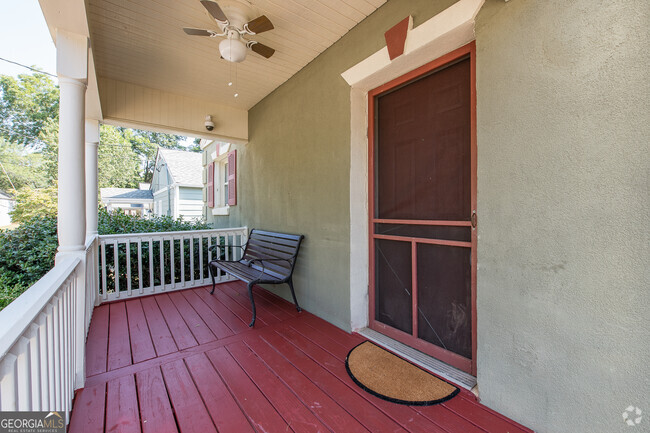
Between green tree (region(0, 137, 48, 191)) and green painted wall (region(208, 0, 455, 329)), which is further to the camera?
green tree (region(0, 137, 48, 191))

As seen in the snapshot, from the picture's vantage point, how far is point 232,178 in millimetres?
5082

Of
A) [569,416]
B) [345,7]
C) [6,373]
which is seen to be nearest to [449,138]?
[345,7]

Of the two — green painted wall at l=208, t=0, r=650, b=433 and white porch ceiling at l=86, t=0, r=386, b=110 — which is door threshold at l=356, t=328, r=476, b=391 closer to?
green painted wall at l=208, t=0, r=650, b=433

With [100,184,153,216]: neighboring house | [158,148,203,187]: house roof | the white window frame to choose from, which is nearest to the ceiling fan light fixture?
the white window frame

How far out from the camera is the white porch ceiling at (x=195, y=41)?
218 cm

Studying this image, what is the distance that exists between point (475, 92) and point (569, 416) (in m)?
1.77

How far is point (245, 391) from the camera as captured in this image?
1.71 metres

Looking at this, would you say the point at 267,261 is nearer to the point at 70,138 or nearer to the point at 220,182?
the point at 70,138

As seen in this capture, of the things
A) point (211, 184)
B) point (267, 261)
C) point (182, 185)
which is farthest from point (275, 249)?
point (182, 185)

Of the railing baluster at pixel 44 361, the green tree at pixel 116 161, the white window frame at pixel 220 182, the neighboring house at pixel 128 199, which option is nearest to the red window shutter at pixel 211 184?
the white window frame at pixel 220 182

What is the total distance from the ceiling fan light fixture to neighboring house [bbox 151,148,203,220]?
796 cm

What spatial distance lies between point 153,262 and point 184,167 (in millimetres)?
8236

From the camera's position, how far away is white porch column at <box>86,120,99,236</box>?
3.23m
